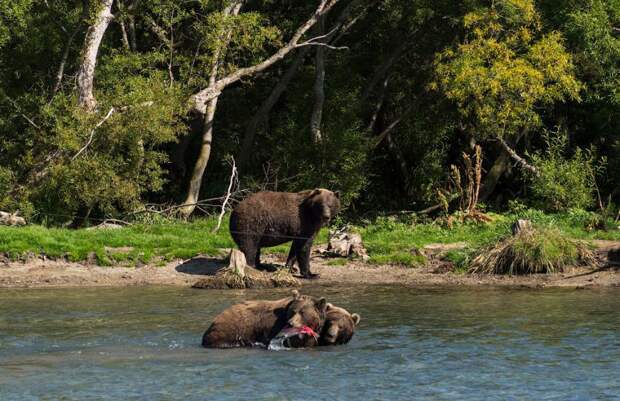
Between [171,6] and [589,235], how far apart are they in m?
12.3

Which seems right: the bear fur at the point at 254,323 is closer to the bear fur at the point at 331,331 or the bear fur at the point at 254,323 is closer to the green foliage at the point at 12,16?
the bear fur at the point at 331,331

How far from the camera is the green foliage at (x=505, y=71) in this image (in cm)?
Result: 2728

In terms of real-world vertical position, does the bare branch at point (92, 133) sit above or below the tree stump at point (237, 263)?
above

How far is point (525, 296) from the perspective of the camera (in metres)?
18.9

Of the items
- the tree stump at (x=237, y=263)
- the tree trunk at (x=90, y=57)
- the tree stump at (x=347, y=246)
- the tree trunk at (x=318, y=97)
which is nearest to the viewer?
the tree stump at (x=237, y=263)

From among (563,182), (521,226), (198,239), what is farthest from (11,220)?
(563,182)

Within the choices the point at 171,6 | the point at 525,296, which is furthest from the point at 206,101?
the point at 525,296

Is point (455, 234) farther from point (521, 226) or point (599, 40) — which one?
point (599, 40)

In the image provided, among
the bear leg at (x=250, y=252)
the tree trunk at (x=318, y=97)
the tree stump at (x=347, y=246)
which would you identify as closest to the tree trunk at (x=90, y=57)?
the tree trunk at (x=318, y=97)

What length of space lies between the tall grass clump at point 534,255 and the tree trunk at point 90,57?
1066 centimetres

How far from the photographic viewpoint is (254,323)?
1369 centimetres

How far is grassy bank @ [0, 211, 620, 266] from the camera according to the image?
21875 mm

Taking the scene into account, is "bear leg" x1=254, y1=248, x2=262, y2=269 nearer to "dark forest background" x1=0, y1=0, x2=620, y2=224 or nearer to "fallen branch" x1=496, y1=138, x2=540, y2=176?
"dark forest background" x1=0, y1=0, x2=620, y2=224

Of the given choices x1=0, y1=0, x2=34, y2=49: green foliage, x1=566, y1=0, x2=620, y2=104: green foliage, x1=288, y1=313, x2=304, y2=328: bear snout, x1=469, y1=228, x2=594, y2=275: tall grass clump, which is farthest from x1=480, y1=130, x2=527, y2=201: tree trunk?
x1=288, y1=313, x2=304, y2=328: bear snout
